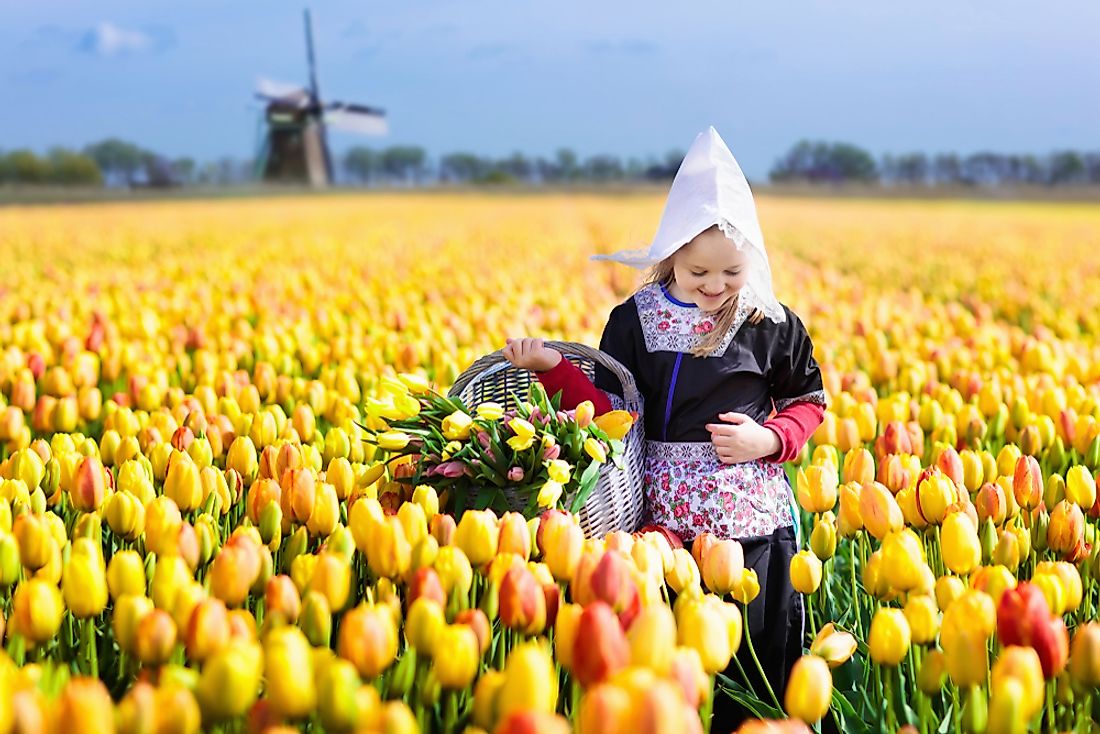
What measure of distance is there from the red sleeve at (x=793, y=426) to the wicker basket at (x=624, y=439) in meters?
0.36

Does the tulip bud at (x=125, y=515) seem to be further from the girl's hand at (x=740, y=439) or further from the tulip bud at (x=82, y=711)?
the girl's hand at (x=740, y=439)

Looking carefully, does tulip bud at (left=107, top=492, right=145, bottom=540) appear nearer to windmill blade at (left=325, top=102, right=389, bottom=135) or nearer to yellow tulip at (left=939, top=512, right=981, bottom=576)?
yellow tulip at (left=939, top=512, right=981, bottom=576)

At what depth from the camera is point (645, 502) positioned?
3.22 meters

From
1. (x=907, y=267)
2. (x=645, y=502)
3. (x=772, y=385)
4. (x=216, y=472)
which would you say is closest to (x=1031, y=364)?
(x=772, y=385)

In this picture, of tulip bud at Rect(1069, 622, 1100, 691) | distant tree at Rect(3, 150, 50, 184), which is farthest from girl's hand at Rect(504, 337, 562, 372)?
distant tree at Rect(3, 150, 50, 184)

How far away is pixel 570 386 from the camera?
313 centimetres

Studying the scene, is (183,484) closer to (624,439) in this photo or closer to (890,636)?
(624,439)

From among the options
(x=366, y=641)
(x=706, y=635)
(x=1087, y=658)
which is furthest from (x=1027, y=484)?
(x=366, y=641)

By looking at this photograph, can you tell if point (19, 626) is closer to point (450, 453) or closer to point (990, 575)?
point (450, 453)

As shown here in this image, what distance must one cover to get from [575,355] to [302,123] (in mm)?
49280

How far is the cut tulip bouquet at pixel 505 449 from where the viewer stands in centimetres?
273

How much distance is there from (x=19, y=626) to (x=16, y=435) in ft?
6.15

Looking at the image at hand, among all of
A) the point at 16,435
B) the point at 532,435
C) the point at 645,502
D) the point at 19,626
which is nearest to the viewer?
the point at 19,626

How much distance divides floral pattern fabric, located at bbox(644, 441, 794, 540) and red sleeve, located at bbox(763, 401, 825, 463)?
0.25 ft
